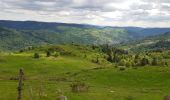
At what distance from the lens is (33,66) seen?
552ft

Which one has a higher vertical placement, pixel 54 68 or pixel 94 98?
pixel 94 98

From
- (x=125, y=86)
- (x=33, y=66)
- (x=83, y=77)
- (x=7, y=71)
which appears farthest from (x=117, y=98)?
(x=33, y=66)

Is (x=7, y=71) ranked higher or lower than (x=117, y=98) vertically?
lower

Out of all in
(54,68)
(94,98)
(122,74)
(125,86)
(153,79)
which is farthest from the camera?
(54,68)

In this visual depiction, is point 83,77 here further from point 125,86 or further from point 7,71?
point 7,71

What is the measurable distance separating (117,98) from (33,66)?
339 feet

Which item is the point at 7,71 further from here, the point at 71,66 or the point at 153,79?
the point at 153,79

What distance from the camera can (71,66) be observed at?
183 m

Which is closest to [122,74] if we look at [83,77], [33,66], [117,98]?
[83,77]

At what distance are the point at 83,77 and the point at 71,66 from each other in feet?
199

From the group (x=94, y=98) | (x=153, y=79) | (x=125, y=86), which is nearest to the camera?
(x=94, y=98)

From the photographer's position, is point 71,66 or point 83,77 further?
point 71,66

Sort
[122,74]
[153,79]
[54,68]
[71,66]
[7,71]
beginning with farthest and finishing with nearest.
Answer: [71,66]
[54,68]
[7,71]
[122,74]
[153,79]

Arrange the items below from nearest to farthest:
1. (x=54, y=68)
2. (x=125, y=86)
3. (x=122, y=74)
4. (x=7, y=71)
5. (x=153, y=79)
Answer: (x=125, y=86) < (x=153, y=79) < (x=122, y=74) < (x=7, y=71) < (x=54, y=68)
